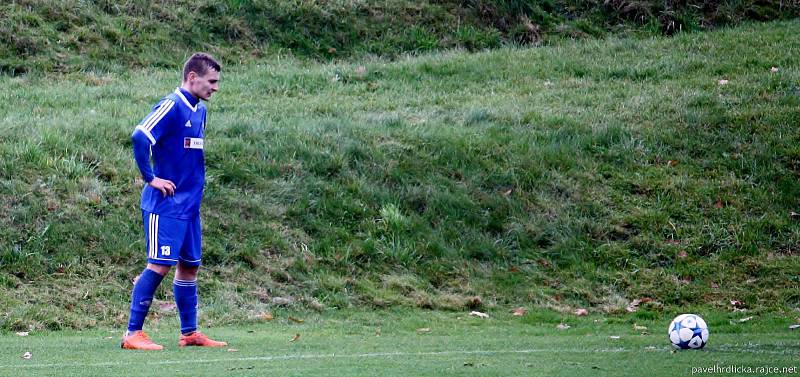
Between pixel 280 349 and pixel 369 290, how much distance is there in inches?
132

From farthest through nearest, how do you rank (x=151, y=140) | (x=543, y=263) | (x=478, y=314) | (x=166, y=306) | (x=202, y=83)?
(x=543, y=263) < (x=478, y=314) < (x=166, y=306) < (x=202, y=83) < (x=151, y=140)

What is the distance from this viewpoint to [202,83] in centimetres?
809

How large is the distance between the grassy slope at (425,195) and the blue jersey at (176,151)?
2.86 metres

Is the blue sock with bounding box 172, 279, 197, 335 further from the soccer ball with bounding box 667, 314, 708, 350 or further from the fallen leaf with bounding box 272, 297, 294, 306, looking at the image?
the soccer ball with bounding box 667, 314, 708, 350

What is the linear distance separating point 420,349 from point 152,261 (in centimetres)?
212

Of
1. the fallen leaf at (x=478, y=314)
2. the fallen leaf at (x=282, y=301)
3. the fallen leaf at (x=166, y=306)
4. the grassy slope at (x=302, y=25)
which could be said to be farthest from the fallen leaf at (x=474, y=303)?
the grassy slope at (x=302, y=25)

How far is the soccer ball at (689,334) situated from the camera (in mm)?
7887

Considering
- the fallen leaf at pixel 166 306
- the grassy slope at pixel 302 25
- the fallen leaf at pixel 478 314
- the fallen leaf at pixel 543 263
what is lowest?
the fallen leaf at pixel 478 314

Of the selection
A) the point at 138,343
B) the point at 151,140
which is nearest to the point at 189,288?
the point at 138,343

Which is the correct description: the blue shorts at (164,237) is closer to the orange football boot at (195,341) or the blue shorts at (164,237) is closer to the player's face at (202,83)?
the orange football boot at (195,341)

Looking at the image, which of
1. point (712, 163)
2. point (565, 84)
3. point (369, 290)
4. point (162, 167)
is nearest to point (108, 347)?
point (162, 167)

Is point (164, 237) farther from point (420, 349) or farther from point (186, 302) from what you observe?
point (420, 349)

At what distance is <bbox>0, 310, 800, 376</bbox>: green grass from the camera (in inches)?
279

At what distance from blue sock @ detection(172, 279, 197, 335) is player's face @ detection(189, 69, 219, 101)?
4.71 ft
